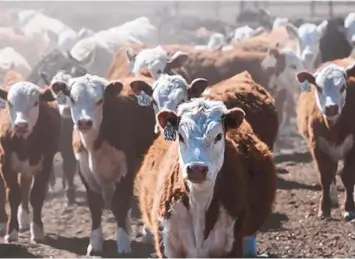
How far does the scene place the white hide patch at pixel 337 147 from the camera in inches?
307

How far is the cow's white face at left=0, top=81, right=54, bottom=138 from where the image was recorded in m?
7.38

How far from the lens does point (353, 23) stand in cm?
1563

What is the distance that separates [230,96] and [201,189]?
1.97 m

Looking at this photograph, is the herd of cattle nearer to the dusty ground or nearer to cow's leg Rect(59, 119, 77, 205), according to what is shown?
cow's leg Rect(59, 119, 77, 205)

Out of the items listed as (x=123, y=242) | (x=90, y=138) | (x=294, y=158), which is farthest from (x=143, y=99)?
(x=294, y=158)

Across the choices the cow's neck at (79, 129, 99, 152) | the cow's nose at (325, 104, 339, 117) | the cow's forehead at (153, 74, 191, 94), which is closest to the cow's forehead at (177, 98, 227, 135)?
the cow's forehead at (153, 74, 191, 94)

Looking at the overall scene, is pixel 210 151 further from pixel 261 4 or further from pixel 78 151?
pixel 261 4

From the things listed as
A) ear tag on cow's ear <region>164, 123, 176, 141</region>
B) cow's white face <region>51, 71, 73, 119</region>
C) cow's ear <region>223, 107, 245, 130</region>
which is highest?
cow's white face <region>51, 71, 73, 119</region>

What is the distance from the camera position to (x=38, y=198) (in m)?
7.69

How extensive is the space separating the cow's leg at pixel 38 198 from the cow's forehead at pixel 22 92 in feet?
1.96

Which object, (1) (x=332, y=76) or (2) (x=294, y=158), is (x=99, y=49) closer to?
(2) (x=294, y=158)

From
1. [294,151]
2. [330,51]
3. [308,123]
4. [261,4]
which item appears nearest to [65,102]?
[308,123]

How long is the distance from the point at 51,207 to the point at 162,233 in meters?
4.43

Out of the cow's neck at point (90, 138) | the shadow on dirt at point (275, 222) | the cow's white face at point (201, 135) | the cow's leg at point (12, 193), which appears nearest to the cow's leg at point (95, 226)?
the cow's neck at point (90, 138)
